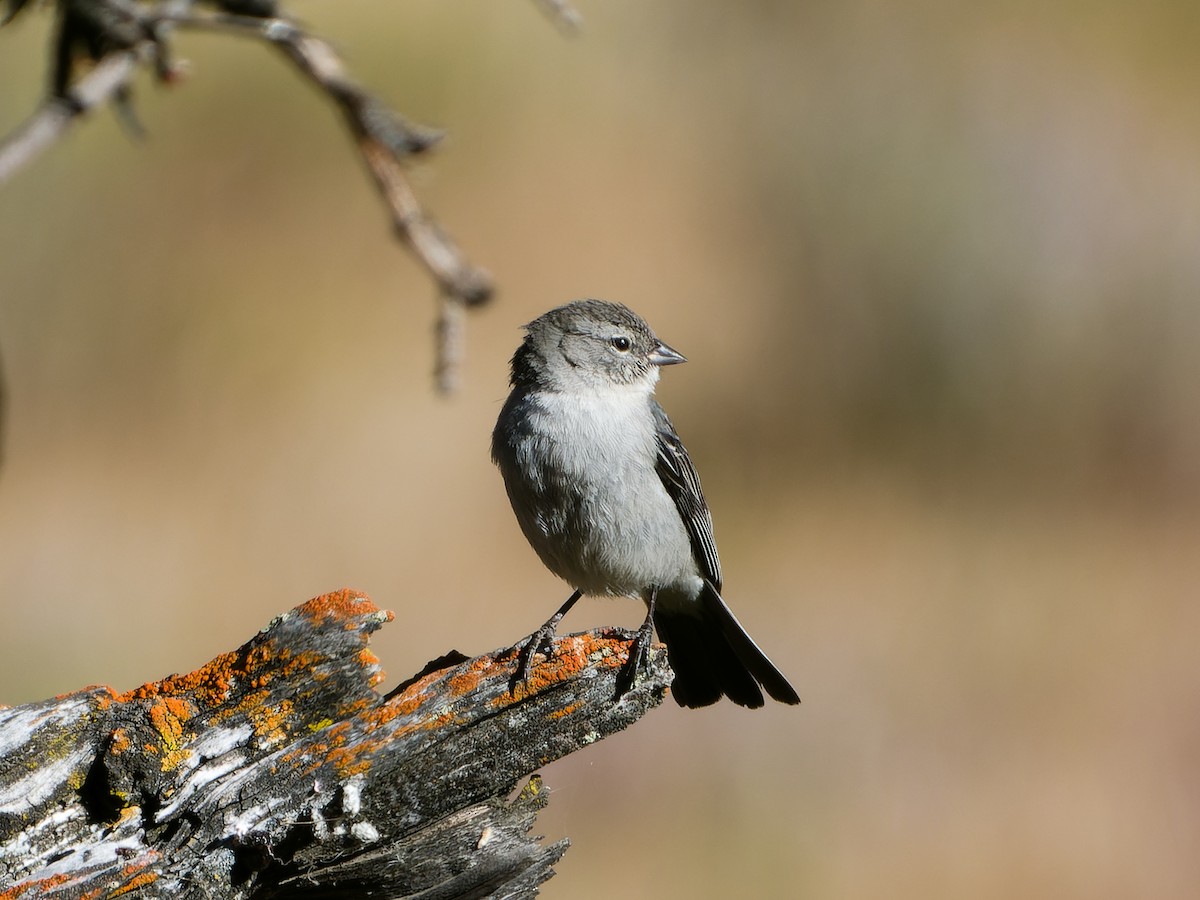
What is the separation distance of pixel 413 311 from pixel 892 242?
4007 mm

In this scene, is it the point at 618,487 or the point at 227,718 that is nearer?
the point at 227,718

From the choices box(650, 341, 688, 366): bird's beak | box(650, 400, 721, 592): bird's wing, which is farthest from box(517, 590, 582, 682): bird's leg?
box(650, 341, 688, 366): bird's beak

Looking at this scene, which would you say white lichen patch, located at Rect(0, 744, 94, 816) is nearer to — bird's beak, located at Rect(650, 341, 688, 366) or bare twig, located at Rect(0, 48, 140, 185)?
bare twig, located at Rect(0, 48, 140, 185)

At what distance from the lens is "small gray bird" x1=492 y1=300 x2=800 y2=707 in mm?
5336

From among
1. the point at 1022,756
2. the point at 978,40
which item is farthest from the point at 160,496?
the point at 978,40

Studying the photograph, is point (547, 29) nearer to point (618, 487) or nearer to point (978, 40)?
point (978, 40)

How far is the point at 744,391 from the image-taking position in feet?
32.6

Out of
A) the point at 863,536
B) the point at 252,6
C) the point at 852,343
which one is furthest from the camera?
the point at 852,343

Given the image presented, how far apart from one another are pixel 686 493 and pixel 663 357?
75cm

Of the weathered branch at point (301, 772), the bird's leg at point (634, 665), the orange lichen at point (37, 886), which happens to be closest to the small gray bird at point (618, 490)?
the bird's leg at point (634, 665)

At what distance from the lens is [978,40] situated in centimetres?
1142

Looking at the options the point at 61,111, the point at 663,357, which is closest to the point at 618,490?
the point at 663,357

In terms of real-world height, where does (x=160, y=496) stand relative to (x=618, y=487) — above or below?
above

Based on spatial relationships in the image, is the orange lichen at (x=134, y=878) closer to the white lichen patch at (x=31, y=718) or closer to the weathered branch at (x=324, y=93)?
the white lichen patch at (x=31, y=718)
